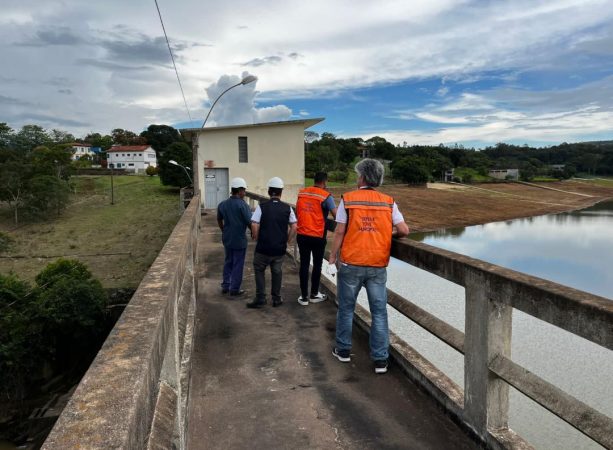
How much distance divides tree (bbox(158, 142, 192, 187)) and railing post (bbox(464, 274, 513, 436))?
159 ft

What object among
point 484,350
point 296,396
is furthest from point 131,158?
point 484,350

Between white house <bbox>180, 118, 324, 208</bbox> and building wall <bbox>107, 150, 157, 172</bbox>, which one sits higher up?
building wall <bbox>107, 150, 157, 172</bbox>

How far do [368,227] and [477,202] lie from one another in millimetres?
60654

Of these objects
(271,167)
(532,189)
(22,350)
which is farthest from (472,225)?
(532,189)

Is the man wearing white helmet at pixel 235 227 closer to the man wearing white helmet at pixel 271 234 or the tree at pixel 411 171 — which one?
the man wearing white helmet at pixel 271 234

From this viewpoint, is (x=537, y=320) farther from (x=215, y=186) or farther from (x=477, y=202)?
(x=477, y=202)

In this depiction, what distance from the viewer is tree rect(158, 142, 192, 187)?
49.9m

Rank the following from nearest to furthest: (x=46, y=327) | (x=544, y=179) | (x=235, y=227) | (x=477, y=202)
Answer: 1. (x=235, y=227)
2. (x=46, y=327)
3. (x=477, y=202)
4. (x=544, y=179)

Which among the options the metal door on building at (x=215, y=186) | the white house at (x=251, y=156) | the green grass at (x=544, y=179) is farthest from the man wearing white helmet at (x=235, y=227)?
the green grass at (x=544, y=179)

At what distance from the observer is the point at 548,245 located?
36375mm

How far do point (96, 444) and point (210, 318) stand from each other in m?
4.45

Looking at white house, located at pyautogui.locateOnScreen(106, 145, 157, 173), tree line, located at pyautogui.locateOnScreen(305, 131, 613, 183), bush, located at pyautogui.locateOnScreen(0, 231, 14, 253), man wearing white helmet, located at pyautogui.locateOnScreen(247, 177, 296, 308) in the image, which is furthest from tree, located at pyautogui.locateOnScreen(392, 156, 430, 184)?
man wearing white helmet, located at pyautogui.locateOnScreen(247, 177, 296, 308)

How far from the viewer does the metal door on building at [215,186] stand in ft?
88.3

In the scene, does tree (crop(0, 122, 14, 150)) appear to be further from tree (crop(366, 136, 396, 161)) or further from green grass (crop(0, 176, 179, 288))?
tree (crop(366, 136, 396, 161))
